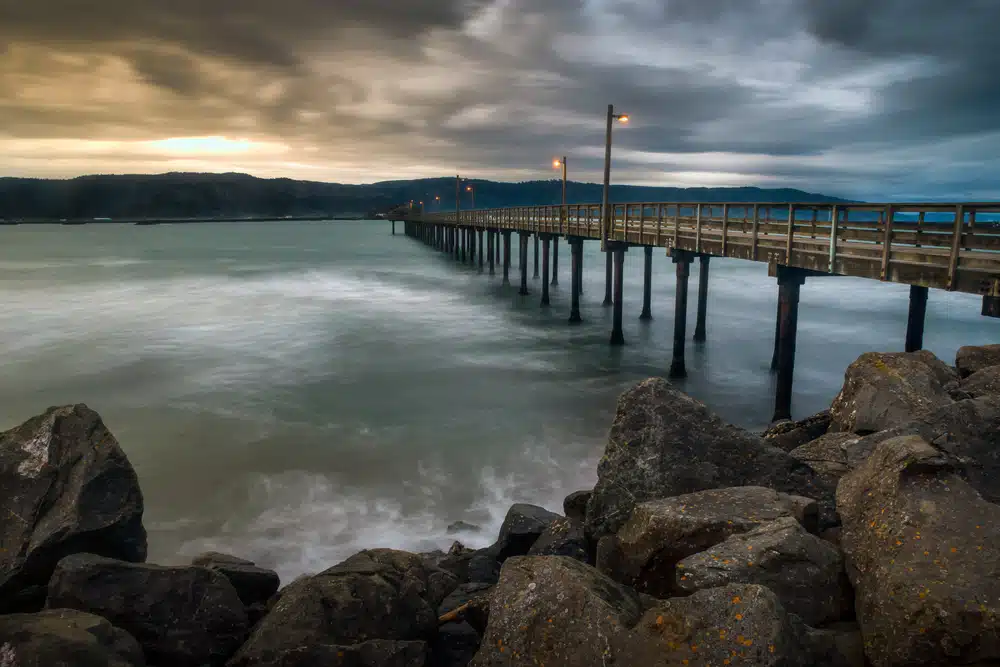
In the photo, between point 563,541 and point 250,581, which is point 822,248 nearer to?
point 563,541

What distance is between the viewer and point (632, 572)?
5.42 m

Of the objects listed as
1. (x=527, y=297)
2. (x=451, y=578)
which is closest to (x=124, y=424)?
(x=451, y=578)

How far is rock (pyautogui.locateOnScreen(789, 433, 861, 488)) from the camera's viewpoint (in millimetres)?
6652

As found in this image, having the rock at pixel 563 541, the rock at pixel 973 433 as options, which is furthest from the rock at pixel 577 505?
the rock at pixel 973 433

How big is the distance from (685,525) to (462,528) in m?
5.82

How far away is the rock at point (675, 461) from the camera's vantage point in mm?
6293

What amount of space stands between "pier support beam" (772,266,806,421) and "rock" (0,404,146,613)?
11440 millimetres

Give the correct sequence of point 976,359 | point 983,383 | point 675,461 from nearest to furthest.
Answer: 1. point 675,461
2. point 983,383
3. point 976,359

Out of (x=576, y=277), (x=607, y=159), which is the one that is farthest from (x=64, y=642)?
(x=576, y=277)

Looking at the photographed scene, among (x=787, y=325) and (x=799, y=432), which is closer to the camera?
(x=799, y=432)

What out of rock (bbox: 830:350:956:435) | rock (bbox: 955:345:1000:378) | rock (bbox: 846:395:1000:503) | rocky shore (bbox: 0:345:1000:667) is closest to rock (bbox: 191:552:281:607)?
rocky shore (bbox: 0:345:1000:667)

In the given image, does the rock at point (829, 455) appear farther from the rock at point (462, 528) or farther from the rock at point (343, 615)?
the rock at point (462, 528)

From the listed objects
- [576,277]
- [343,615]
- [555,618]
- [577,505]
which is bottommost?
[577,505]

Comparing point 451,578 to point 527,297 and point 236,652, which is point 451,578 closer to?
point 236,652
